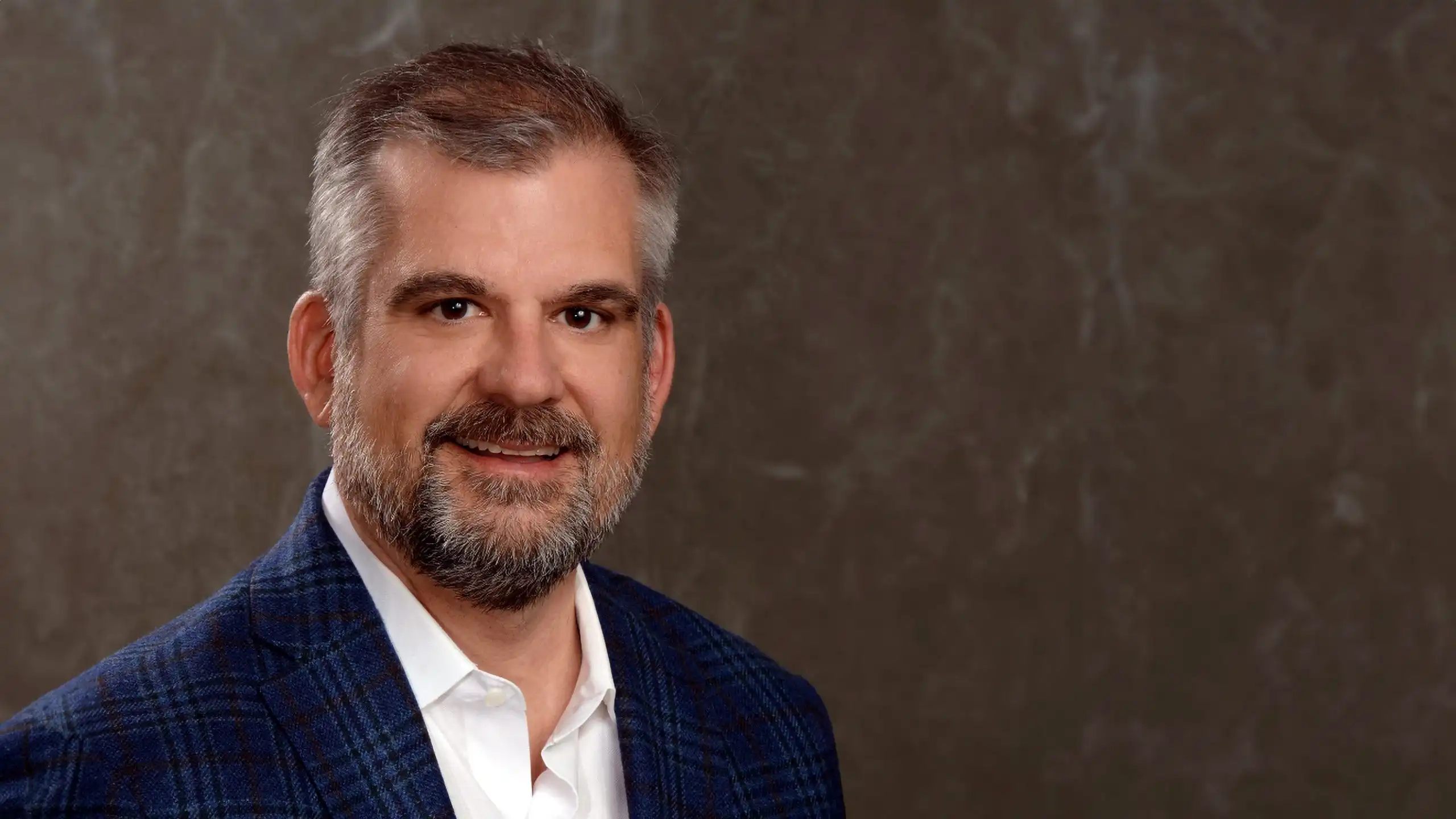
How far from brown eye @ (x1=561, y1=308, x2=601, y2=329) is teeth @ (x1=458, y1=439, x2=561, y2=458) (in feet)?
0.32

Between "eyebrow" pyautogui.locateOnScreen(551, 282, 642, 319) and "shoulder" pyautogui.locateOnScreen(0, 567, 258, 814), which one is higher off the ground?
"eyebrow" pyautogui.locateOnScreen(551, 282, 642, 319)

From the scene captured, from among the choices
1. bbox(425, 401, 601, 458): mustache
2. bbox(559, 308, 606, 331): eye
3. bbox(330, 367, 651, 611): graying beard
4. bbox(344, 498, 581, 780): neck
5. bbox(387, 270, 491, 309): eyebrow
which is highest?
bbox(387, 270, 491, 309): eyebrow

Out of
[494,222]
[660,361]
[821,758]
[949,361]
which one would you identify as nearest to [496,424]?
[494,222]

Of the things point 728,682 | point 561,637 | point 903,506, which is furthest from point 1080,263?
point 561,637

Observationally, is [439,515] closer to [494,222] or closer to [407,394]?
[407,394]

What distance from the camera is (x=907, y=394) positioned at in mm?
2363

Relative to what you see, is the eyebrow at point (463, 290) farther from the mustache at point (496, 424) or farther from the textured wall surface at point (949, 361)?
the textured wall surface at point (949, 361)

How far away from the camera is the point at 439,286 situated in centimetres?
133

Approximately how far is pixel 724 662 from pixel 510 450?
0.39m

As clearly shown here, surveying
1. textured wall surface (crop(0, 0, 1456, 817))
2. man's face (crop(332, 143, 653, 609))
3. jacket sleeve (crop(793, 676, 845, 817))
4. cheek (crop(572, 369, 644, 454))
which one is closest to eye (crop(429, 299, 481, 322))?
man's face (crop(332, 143, 653, 609))

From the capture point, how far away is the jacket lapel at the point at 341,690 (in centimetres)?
129

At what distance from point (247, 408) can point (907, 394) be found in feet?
2.86

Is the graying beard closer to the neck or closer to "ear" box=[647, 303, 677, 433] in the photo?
the neck

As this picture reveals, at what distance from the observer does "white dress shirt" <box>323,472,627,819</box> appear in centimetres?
137
